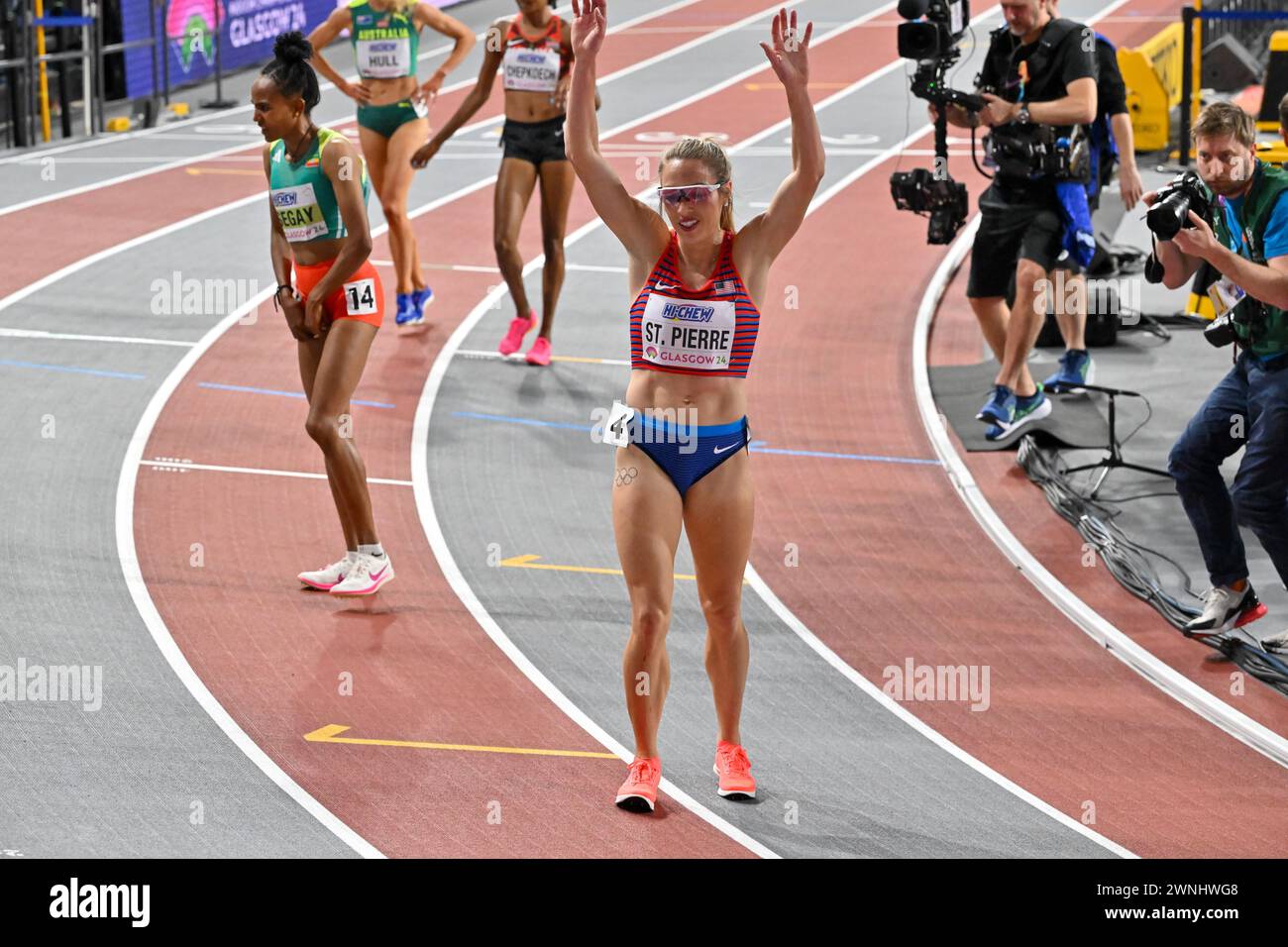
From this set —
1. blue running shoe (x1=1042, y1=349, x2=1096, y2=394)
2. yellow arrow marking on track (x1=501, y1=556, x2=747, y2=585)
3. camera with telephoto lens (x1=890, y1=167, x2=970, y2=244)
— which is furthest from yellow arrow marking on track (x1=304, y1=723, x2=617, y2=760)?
blue running shoe (x1=1042, y1=349, x2=1096, y2=394)

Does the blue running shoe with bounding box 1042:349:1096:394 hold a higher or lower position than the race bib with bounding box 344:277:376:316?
lower

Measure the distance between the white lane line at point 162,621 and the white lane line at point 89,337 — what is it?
0.66ft

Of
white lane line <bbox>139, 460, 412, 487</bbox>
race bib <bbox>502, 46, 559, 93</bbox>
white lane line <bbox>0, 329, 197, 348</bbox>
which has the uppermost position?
race bib <bbox>502, 46, 559, 93</bbox>

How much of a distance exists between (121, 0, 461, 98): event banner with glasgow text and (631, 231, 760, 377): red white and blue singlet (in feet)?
55.5

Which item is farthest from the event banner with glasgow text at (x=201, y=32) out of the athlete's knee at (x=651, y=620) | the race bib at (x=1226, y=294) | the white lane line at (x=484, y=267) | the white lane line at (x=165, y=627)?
the athlete's knee at (x=651, y=620)

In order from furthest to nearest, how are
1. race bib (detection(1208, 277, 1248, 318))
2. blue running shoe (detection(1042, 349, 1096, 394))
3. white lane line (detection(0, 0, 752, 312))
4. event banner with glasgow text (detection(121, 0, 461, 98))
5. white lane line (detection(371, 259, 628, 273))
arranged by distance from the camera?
1. event banner with glasgow text (detection(121, 0, 461, 98))
2. white lane line (detection(371, 259, 628, 273))
3. white lane line (detection(0, 0, 752, 312))
4. blue running shoe (detection(1042, 349, 1096, 394))
5. race bib (detection(1208, 277, 1248, 318))

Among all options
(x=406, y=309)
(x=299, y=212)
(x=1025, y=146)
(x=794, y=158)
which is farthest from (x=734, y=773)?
(x=406, y=309)

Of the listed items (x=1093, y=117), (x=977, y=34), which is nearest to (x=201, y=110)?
(x=977, y=34)

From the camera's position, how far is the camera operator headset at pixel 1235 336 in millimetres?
7215

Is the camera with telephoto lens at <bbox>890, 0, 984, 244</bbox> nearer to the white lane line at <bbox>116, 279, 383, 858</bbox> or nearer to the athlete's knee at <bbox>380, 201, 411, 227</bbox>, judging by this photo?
the athlete's knee at <bbox>380, 201, 411, 227</bbox>

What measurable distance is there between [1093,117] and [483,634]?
4.69 meters

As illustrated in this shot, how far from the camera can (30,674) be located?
24.3ft

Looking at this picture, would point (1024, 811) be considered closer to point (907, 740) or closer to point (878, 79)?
point (907, 740)

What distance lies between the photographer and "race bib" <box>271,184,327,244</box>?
323 inches
